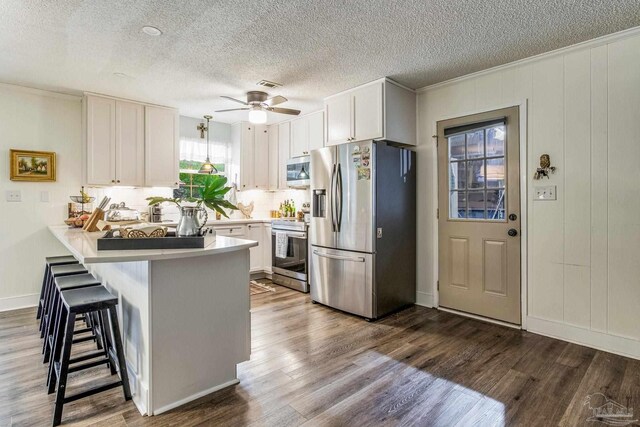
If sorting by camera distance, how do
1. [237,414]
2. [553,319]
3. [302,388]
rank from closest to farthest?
[237,414] → [302,388] → [553,319]

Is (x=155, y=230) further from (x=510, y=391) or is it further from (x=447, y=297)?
(x=447, y=297)

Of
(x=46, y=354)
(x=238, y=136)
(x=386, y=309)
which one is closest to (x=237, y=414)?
(x=46, y=354)

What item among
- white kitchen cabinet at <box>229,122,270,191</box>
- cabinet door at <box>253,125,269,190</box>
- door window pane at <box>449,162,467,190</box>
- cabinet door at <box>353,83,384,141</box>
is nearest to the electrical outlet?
white kitchen cabinet at <box>229,122,270,191</box>

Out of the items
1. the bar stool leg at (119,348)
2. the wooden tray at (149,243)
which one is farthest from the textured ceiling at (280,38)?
the bar stool leg at (119,348)

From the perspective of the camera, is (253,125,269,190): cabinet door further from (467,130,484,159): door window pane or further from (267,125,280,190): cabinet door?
(467,130,484,159): door window pane

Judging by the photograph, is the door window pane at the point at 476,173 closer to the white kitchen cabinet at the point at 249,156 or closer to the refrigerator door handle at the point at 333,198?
the refrigerator door handle at the point at 333,198

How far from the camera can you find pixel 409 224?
3779mm

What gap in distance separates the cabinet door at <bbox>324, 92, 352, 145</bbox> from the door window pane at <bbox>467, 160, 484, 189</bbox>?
1297 mm

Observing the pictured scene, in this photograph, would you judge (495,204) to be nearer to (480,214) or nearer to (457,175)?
(480,214)

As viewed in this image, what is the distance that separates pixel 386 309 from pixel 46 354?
2855 millimetres

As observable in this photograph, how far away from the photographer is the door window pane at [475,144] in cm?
335

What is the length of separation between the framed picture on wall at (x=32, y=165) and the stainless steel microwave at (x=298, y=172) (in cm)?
284

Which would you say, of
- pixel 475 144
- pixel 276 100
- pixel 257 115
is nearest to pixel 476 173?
pixel 475 144

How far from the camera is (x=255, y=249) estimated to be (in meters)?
5.06
